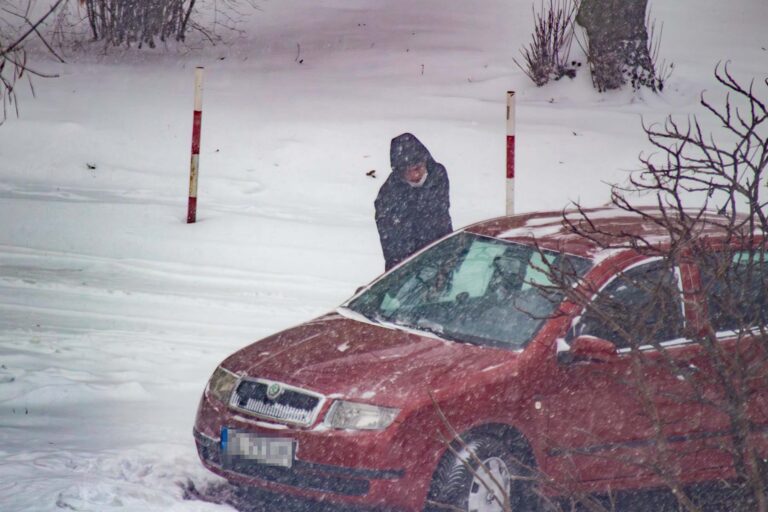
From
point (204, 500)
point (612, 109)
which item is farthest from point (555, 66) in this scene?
point (204, 500)

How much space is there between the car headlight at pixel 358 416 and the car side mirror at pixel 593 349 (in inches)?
31.8

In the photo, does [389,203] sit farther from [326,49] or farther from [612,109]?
[326,49]

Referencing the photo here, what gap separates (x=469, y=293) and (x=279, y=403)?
46.7 inches

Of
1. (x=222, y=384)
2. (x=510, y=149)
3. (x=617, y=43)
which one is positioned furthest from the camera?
(x=617, y=43)

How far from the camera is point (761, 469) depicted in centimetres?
320

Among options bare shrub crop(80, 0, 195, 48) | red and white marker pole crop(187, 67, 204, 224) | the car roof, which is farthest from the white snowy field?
the car roof

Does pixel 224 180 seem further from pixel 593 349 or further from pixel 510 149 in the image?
pixel 593 349

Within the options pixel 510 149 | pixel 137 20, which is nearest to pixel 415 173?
pixel 510 149

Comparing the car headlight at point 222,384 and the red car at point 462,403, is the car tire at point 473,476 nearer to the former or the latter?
the red car at point 462,403

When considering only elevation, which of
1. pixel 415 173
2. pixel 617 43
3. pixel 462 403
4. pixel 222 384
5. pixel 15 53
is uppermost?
pixel 617 43

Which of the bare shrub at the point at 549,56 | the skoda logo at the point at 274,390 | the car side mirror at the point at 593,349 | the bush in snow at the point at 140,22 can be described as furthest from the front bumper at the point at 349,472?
the bush in snow at the point at 140,22

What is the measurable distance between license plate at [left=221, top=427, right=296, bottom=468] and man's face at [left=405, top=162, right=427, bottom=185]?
2.65 m

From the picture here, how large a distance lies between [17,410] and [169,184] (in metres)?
6.30

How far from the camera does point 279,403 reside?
486 cm
